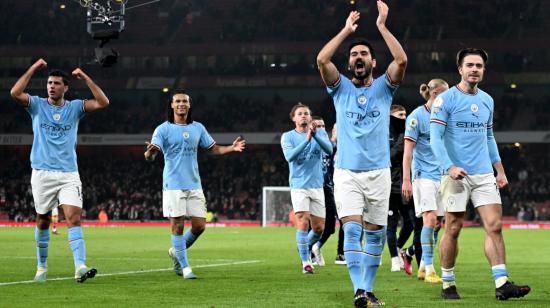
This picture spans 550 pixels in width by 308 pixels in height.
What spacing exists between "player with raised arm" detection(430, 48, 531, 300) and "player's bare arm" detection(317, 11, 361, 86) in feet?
4.09

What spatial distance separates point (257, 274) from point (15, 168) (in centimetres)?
4848

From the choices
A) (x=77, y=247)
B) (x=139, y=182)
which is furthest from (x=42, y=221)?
(x=139, y=182)

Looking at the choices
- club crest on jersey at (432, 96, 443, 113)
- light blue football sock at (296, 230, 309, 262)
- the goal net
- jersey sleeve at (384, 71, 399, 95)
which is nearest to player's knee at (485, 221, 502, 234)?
club crest on jersey at (432, 96, 443, 113)

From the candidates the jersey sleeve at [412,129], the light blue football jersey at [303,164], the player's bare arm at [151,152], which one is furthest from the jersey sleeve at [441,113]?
the light blue football jersey at [303,164]

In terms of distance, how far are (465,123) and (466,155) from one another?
313 mm

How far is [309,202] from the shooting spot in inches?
568

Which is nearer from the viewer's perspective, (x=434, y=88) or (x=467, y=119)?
(x=467, y=119)

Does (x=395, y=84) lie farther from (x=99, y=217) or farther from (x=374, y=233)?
(x=99, y=217)

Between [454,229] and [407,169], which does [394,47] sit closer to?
[454,229]

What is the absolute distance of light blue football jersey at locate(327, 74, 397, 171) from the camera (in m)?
9.20

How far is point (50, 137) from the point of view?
39.4 feet

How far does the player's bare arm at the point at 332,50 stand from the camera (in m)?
8.85

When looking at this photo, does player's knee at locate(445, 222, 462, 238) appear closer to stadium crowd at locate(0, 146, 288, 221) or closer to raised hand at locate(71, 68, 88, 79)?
raised hand at locate(71, 68, 88, 79)

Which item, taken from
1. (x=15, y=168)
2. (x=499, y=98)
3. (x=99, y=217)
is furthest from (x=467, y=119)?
(x=15, y=168)
